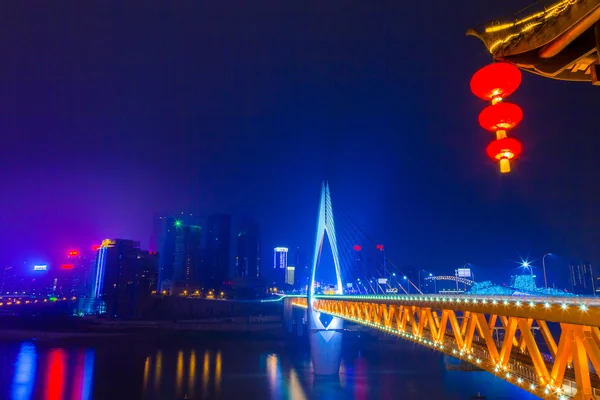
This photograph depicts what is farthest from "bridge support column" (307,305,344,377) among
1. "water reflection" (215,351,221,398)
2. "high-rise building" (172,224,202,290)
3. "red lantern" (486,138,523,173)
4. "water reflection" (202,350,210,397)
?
"high-rise building" (172,224,202,290)

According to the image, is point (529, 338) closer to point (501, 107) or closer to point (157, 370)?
point (501, 107)

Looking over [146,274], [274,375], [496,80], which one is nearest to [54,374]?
[274,375]

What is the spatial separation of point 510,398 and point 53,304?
120m

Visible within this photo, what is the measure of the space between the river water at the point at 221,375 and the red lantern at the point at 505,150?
1115 inches

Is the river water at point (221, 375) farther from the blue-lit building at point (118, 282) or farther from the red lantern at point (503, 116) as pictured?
the blue-lit building at point (118, 282)

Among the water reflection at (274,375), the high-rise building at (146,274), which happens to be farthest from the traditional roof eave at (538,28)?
the high-rise building at (146,274)

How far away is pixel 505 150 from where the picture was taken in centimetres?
766

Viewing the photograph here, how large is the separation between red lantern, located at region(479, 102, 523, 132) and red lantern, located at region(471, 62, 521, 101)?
0.75 ft

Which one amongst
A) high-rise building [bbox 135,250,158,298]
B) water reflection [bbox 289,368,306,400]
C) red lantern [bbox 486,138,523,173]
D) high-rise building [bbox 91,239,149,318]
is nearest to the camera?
red lantern [bbox 486,138,523,173]

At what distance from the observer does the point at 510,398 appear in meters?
31.0

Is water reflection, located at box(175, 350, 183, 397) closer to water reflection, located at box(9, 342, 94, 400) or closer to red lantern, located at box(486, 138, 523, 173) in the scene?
water reflection, located at box(9, 342, 94, 400)

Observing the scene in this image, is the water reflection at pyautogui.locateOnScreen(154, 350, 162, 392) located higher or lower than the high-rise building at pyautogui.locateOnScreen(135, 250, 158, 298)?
lower

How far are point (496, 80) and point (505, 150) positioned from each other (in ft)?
4.33

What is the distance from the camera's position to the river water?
32.4m
